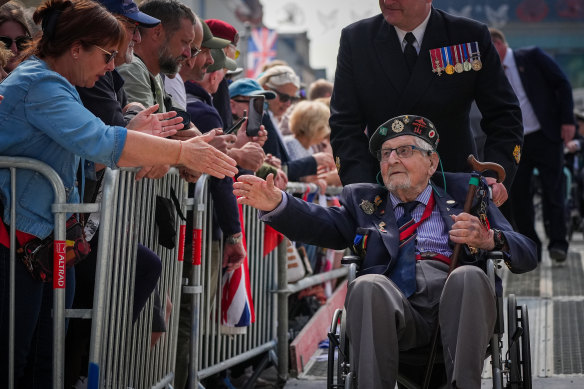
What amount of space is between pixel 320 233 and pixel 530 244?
98 centimetres

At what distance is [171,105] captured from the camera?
16.0 ft

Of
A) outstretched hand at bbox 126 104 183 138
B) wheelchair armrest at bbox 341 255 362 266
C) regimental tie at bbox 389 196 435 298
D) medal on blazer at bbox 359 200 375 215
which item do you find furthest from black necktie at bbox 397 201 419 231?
outstretched hand at bbox 126 104 183 138

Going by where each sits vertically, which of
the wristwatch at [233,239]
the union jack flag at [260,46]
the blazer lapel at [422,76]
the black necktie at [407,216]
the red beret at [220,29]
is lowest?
the wristwatch at [233,239]

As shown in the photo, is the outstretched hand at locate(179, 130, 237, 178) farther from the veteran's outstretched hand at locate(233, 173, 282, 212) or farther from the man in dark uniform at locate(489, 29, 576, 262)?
the man in dark uniform at locate(489, 29, 576, 262)

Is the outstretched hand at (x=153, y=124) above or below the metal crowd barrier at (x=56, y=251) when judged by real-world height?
above

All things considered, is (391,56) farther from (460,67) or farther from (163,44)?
(163,44)

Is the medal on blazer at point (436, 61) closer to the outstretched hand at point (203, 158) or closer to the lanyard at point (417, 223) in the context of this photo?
the lanyard at point (417, 223)

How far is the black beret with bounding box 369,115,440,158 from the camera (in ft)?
14.6

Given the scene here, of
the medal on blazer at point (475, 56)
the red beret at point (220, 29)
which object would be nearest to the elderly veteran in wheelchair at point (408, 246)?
the medal on blazer at point (475, 56)

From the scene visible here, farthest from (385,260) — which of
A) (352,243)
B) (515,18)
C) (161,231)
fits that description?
(515,18)

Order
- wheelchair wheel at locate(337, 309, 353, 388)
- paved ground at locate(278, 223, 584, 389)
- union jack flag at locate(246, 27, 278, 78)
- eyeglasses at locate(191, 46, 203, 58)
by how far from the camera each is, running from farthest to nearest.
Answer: union jack flag at locate(246, 27, 278, 78) → paved ground at locate(278, 223, 584, 389) → eyeglasses at locate(191, 46, 203, 58) → wheelchair wheel at locate(337, 309, 353, 388)

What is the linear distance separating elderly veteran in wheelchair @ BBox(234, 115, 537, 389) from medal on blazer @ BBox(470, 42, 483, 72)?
59 centimetres

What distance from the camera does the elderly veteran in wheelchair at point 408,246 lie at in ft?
12.6

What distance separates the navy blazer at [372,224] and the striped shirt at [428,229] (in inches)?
1.4
